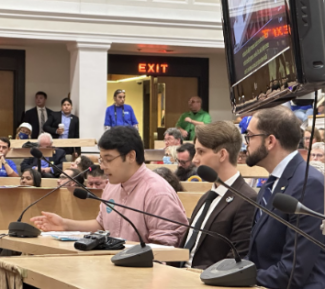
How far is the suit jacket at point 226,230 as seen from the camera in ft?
11.4

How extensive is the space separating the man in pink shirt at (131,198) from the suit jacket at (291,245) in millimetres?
855

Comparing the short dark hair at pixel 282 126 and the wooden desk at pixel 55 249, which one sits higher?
the short dark hair at pixel 282 126

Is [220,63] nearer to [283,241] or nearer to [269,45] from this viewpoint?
[283,241]

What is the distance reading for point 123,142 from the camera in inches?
166

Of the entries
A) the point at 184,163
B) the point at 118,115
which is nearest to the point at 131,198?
the point at 184,163

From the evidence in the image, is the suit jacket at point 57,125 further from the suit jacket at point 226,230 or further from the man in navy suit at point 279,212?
the man in navy suit at point 279,212

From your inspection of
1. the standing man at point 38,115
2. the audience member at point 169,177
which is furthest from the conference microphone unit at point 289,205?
the standing man at point 38,115

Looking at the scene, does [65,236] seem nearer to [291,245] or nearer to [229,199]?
[229,199]

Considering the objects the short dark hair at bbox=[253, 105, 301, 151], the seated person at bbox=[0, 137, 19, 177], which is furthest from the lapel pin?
the seated person at bbox=[0, 137, 19, 177]

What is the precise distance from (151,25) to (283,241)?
39.2 feet

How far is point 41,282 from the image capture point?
2232 millimetres

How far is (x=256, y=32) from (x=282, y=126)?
1.40 meters

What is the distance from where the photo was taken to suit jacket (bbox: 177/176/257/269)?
11.4 feet

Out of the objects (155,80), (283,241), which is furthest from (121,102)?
(283,241)
